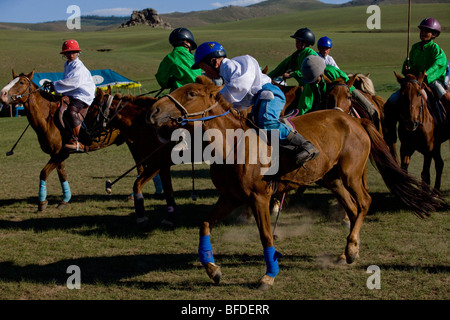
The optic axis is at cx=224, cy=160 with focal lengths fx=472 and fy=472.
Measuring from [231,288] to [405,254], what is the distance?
255 centimetres

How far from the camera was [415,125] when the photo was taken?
8.20 m

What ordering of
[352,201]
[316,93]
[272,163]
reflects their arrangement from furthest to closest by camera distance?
[316,93], [352,201], [272,163]

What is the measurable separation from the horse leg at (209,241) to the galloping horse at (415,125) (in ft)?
13.9

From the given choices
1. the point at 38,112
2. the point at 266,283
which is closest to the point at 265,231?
the point at 266,283

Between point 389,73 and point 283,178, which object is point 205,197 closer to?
point 283,178

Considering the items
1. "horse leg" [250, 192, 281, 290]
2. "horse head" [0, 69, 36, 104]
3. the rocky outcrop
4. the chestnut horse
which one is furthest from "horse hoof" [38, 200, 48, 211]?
the rocky outcrop

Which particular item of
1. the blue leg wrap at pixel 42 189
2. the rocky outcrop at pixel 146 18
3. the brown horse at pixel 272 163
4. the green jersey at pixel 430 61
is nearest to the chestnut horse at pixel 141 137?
the brown horse at pixel 272 163

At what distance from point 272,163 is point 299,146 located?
0.37m

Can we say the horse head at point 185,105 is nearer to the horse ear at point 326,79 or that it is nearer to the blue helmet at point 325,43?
the horse ear at point 326,79

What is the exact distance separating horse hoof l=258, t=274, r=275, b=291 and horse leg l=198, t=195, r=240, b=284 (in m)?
0.49

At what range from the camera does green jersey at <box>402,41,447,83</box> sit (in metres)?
8.87

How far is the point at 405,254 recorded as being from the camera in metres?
6.43

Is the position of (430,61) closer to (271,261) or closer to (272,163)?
(272,163)

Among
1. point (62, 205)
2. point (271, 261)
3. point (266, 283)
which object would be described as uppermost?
point (271, 261)
